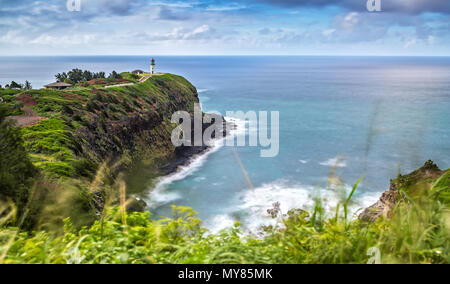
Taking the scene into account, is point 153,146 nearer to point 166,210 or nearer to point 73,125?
point 73,125

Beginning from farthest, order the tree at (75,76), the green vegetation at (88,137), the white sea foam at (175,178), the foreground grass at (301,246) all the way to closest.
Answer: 1. the tree at (75,76)
2. the white sea foam at (175,178)
3. the green vegetation at (88,137)
4. the foreground grass at (301,246)

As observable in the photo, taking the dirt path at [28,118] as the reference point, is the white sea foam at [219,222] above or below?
below

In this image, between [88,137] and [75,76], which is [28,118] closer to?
[88,137]

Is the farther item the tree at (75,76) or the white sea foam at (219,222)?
the tree at (75,76)

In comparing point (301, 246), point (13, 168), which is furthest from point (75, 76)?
point (301, 246)

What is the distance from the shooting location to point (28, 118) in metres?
30.6

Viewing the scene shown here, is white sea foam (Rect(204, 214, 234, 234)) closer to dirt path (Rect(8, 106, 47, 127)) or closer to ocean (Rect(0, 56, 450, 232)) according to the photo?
ocean (Rect(0, 56, 450, 232))

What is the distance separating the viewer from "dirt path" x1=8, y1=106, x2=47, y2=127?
93.1ft

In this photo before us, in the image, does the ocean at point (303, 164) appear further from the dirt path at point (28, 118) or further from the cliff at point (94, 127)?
the dirt path at point (28, 118)

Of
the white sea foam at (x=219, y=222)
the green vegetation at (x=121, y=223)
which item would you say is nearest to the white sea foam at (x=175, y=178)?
the green vegetation at (x=121, y=223)

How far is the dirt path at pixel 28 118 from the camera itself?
93.1 feet

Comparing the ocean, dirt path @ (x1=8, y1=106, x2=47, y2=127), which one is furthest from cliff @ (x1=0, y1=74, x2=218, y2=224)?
the ocean
